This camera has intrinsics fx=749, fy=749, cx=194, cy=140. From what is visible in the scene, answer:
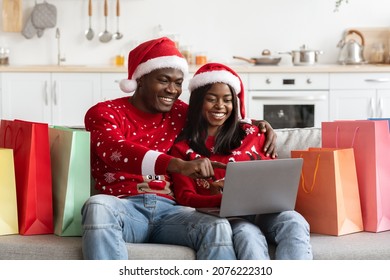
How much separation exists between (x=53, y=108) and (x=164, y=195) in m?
3.40

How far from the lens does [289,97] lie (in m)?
5.87

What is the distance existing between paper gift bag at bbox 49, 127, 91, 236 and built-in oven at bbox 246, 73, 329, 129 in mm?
3420

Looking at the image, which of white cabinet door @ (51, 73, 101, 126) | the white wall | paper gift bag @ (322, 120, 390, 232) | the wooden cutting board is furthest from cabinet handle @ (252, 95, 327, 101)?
paper gift bag @ (322, 120, 390, 232)

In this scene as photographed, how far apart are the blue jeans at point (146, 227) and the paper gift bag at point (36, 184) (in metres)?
0.25

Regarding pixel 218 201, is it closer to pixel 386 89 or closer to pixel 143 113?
pixel 143 113

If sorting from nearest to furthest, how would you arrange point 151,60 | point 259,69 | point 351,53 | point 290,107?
point 151,60
point 259,69
point 290,107
point 351,53

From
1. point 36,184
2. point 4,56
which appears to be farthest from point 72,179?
Result: point 4,56

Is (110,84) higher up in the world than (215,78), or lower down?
lower down

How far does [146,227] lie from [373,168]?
2.70ft

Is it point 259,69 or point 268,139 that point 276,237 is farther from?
point 259,69

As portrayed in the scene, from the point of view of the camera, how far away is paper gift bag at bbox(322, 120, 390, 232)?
2.63 metres

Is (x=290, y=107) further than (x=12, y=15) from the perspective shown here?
No

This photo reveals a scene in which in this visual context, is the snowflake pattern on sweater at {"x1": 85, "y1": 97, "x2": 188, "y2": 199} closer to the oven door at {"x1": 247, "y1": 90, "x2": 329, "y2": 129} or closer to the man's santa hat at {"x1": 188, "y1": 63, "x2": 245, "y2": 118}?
the man's santa hat at {"x1": 188, "y1": 63, "x2": 245, "y2": 118}

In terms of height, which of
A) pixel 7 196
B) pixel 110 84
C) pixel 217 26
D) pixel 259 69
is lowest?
pixel 7 196
